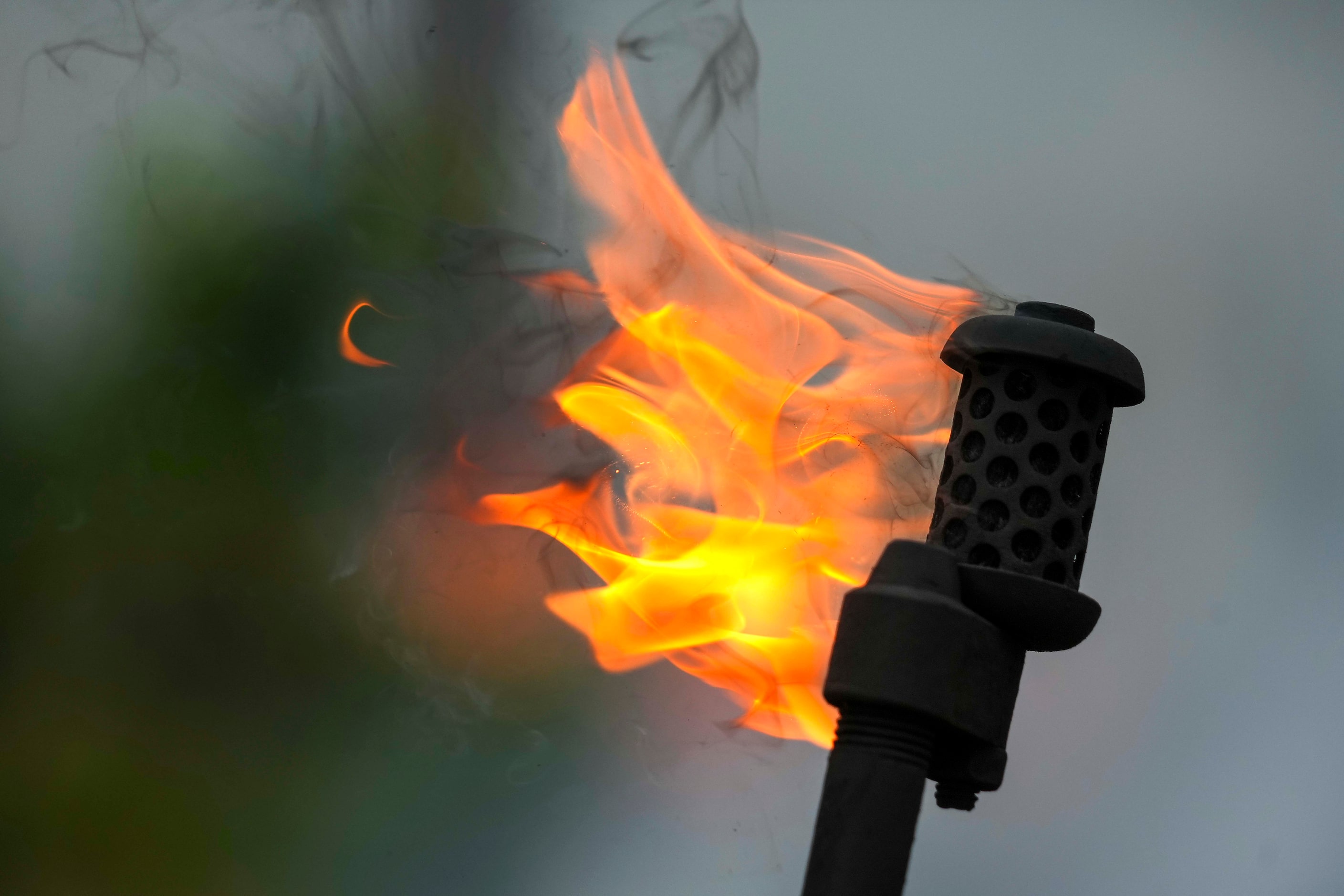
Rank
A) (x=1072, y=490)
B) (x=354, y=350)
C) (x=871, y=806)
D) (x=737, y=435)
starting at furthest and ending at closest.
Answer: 1. (x=354, y=350)
2. (x=737, y=435)
3. (x=1072, y=490)
4. (x=871, y=806)

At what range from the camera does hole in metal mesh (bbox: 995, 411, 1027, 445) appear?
3240 mm

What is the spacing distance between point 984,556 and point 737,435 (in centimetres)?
150

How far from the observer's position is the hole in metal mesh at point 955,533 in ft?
10.6

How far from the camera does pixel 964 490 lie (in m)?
3.28

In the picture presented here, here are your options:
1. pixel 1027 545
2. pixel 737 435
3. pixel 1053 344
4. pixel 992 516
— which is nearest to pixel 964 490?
pixel 992 516

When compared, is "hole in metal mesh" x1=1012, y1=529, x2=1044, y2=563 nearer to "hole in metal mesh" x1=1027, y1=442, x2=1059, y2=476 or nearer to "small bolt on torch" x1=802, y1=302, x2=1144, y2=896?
"small bolt on torch" x1=802, y1=302, x2=1144, y2=896

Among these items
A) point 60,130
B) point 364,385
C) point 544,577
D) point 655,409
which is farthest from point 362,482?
point 60,130

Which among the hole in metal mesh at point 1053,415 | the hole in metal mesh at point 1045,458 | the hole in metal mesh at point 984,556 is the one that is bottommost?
the hole in metal mesh at point 984,556

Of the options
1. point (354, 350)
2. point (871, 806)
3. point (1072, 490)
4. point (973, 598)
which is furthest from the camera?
point (354, 350)

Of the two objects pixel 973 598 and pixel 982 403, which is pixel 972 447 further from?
pixel 973 598

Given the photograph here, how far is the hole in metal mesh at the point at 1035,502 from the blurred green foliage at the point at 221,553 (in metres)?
2.32

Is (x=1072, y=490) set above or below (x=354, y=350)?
below

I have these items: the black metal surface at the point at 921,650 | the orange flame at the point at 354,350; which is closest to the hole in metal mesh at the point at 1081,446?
the black metal surface at the point at 921,650

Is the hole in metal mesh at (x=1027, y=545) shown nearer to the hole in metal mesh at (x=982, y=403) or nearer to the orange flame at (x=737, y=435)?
the hole in metal mesh at (x=982, y=403)
